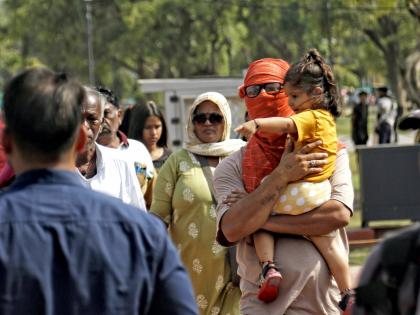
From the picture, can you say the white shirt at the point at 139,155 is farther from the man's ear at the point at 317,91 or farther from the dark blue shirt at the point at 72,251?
the dark blue shirt at the point at 72,251

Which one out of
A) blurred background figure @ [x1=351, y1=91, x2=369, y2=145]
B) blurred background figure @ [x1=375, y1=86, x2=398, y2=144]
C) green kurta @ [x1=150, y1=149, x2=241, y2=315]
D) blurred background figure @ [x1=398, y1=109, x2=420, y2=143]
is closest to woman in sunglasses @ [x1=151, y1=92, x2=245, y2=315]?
green kurta @ [x1=150, y1=149, x2=241, y2=315]

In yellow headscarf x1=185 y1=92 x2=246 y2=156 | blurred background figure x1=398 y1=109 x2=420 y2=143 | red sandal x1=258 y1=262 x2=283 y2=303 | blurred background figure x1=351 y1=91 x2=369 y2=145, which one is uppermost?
blurred background figure x1=398 y1=109 x2=420 y2=143

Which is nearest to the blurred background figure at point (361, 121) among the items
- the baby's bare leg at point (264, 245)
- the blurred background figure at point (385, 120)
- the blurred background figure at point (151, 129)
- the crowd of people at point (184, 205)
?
the blurred background figure at point (385, 120)

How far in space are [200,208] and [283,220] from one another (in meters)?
1.42

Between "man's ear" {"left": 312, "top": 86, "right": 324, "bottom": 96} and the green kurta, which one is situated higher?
"man's ear" {"left": 312, "top": 86, "right": 324, "bottom": 96}

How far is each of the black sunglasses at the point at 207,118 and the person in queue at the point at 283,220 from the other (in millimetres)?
1385

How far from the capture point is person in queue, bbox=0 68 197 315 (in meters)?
3.01

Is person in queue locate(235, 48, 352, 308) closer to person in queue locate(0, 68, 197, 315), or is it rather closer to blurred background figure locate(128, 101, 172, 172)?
person in queue locate(0, 68, 197, 315)

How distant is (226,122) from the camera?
259 inches

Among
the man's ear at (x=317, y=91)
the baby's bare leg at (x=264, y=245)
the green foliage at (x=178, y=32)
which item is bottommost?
the baby's bare leg at (x=264, y=245)

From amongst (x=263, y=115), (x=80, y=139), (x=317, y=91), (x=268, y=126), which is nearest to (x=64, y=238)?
(x=80, y=139)

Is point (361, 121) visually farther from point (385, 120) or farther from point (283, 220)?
point (283, 220)

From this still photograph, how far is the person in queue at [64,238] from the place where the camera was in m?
3.01

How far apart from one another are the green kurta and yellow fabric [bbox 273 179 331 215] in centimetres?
137
